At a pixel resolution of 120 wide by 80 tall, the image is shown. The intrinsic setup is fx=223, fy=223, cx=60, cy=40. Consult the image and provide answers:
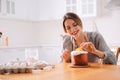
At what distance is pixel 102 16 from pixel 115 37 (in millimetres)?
525

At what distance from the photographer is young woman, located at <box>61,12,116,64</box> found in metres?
1.68

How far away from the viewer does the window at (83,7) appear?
15.1 feet

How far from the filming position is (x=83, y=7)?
4.70 m

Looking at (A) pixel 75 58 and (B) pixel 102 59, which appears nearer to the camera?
(A) pixel 75 58

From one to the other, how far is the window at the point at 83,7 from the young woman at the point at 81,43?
2.61 m

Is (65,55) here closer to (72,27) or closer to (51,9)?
(72,27)

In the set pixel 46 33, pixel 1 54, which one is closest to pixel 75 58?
pixel 1 54

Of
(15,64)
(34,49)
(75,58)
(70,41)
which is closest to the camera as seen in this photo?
(15,64)

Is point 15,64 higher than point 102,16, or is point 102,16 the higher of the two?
point 102,16

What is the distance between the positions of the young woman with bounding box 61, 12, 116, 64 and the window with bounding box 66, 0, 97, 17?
2.61 m

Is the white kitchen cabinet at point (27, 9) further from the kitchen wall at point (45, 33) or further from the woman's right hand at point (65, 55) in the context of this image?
the woman's right hand at point (65, 55)

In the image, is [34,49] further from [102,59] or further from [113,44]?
[102,59]

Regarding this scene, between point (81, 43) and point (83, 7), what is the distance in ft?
9.35

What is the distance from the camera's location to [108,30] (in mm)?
4699
